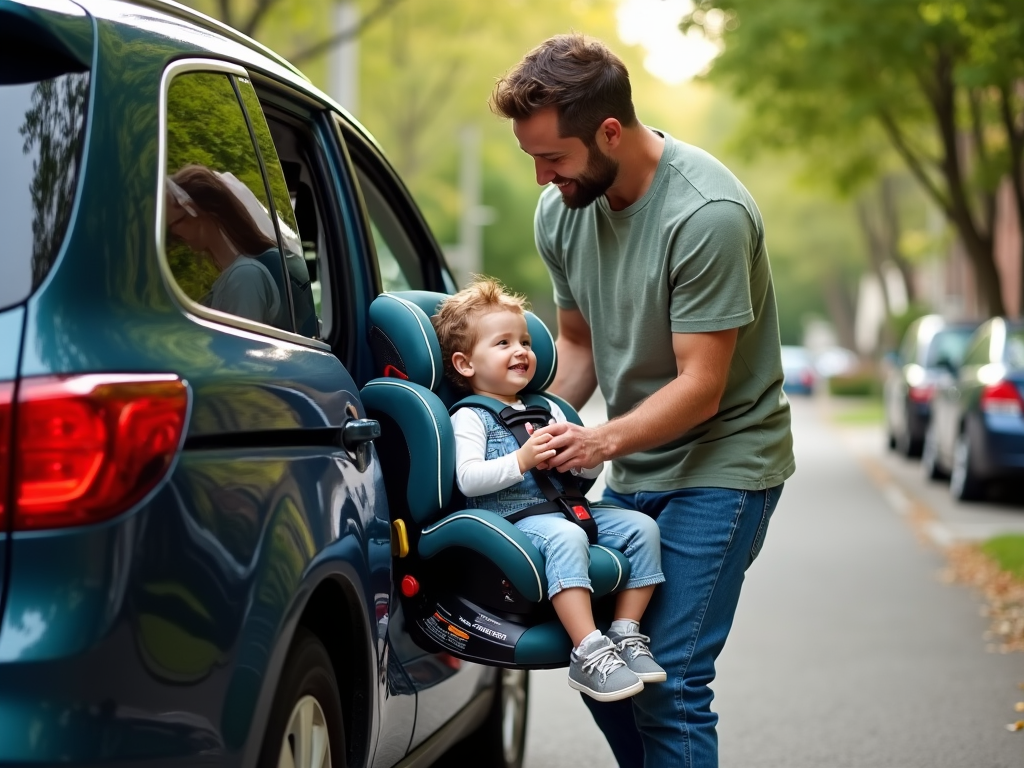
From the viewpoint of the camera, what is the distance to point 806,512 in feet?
50.4

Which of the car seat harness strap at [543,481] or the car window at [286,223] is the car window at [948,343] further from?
the car window at [286,223]

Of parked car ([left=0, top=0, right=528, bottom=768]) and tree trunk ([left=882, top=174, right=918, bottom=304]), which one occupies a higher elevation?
parked car ([left=0, top=0, right=528, bottom=768])

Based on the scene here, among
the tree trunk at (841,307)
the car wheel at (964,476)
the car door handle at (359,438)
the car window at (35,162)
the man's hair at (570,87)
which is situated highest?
the man's hair at (570,87)

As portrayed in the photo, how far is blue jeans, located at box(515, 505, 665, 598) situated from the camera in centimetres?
359

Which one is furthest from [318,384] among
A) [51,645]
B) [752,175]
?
[752,175]

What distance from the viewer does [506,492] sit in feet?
12.5

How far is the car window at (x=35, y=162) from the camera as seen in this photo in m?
2.35

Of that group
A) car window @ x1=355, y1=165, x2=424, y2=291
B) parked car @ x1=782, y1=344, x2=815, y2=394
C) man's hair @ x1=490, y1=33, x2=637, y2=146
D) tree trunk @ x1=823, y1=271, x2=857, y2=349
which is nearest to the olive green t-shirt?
man's hair @ x1=490, y1=33, x2=637, y2=146

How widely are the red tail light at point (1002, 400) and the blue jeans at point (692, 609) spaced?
33.4ft

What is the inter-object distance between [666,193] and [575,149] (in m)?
0.25

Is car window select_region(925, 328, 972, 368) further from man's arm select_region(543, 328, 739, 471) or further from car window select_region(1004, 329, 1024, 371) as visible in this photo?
man's arm select_region(543, 328, 739, 471)

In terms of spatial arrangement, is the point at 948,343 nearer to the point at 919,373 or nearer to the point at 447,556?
the point at 919,373

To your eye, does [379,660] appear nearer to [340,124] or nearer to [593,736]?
[340,124]

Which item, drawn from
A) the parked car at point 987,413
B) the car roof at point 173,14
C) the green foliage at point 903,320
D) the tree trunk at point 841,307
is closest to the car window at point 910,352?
the parked car at point 987,413
